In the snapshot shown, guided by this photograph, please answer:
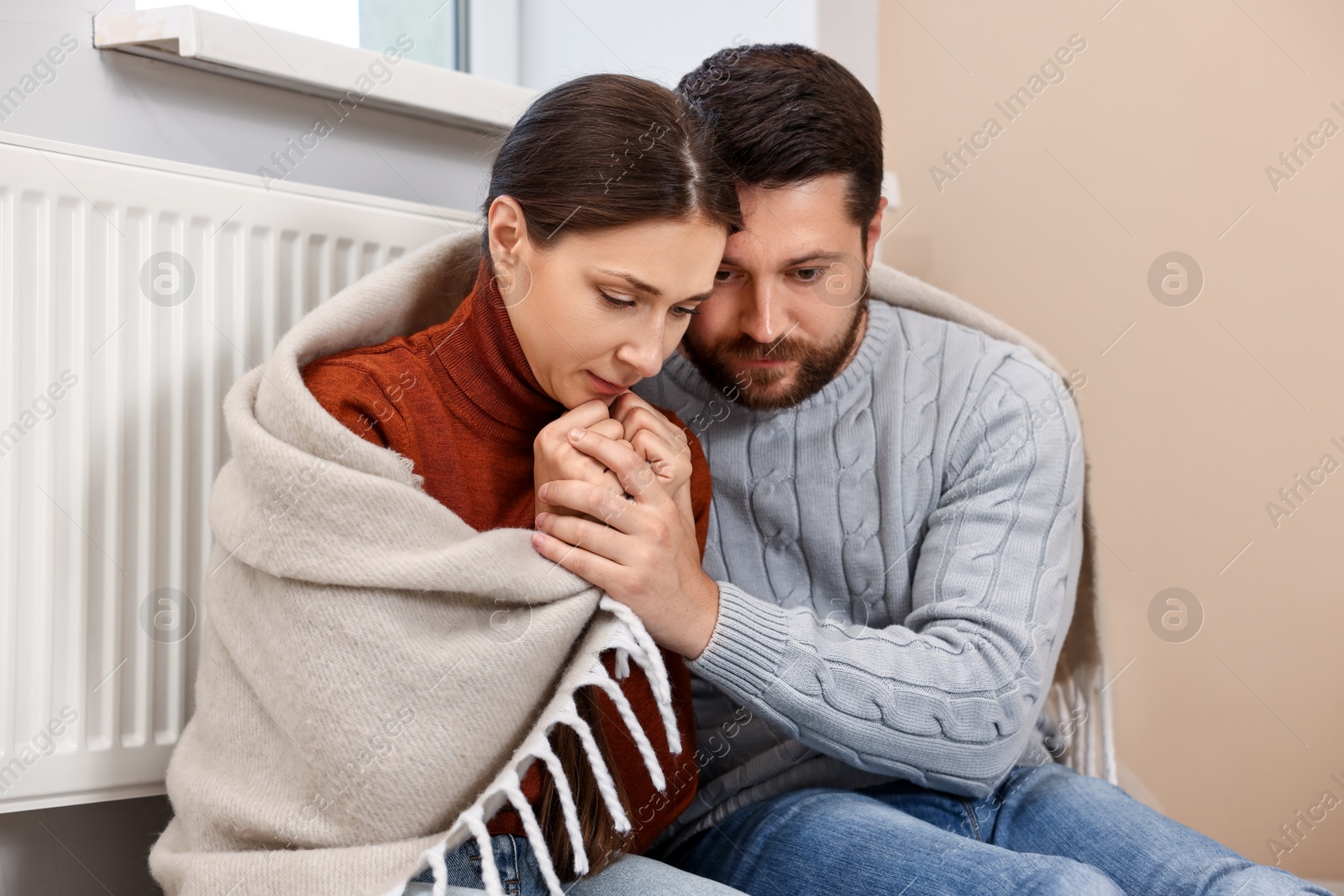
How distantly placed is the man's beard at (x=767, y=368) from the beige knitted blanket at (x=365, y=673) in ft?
1.21

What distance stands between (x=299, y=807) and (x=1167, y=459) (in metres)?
1.28

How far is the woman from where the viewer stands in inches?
35.2

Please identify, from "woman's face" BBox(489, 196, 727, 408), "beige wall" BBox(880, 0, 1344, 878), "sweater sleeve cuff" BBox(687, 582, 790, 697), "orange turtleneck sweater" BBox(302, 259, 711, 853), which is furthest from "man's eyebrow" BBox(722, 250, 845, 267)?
"beige wall" BBox(880, 0, 1344, 878)

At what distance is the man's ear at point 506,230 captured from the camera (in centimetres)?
94

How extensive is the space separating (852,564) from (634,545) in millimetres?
382

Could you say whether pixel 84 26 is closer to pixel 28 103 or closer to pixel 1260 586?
pixel 28 103

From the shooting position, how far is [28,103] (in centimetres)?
106

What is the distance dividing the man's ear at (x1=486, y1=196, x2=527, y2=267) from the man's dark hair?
250 millimetres

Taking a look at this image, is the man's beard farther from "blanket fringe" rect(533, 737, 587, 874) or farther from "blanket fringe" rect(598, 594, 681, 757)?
"blanket fringe" rect(533, 737, 587, 874)

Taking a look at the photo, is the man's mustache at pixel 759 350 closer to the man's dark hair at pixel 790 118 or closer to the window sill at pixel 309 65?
the man's dark hair at pixel 790 118

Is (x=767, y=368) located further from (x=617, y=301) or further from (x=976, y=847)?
(x=976, y=847)

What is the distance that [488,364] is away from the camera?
98cm

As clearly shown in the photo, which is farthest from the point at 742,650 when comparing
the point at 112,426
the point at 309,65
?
the point at 309,65

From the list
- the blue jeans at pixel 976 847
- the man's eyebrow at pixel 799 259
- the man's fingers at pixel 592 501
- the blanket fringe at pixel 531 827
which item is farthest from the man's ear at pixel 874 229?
the blanket fringe at pixel 531 827
